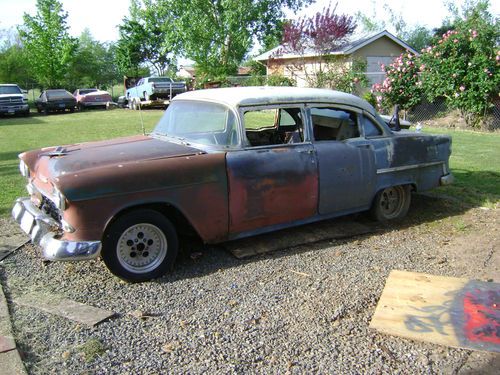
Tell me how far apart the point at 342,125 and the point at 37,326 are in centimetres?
367

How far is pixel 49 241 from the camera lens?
3.92 m

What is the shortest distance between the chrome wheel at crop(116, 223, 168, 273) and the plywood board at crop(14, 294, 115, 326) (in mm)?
516

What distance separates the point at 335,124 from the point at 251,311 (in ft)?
8.56

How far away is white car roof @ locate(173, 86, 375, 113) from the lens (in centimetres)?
474

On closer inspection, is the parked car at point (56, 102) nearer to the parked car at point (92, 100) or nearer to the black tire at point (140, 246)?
the parked car at point (92, 100)

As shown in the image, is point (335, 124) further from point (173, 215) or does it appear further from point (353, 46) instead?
point (353, 46)

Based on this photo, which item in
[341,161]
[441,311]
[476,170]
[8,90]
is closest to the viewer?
[441,311]

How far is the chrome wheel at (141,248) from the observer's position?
408cm

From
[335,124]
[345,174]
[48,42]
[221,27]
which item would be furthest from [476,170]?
[48,42]

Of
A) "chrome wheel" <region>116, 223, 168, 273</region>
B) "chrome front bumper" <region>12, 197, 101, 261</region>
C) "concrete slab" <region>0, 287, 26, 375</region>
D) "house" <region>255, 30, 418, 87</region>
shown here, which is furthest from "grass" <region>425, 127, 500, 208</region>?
"house" <region>255, 30, 418, 87</region>

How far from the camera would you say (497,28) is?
14664mm

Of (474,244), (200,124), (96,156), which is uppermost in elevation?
(200,124)

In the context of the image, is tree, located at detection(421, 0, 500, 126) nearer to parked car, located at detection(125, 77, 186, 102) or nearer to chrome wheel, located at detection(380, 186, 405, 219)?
chrome wheel, located at detection(380, 186, 405, 219)

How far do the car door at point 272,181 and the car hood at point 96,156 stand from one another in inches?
18.8
